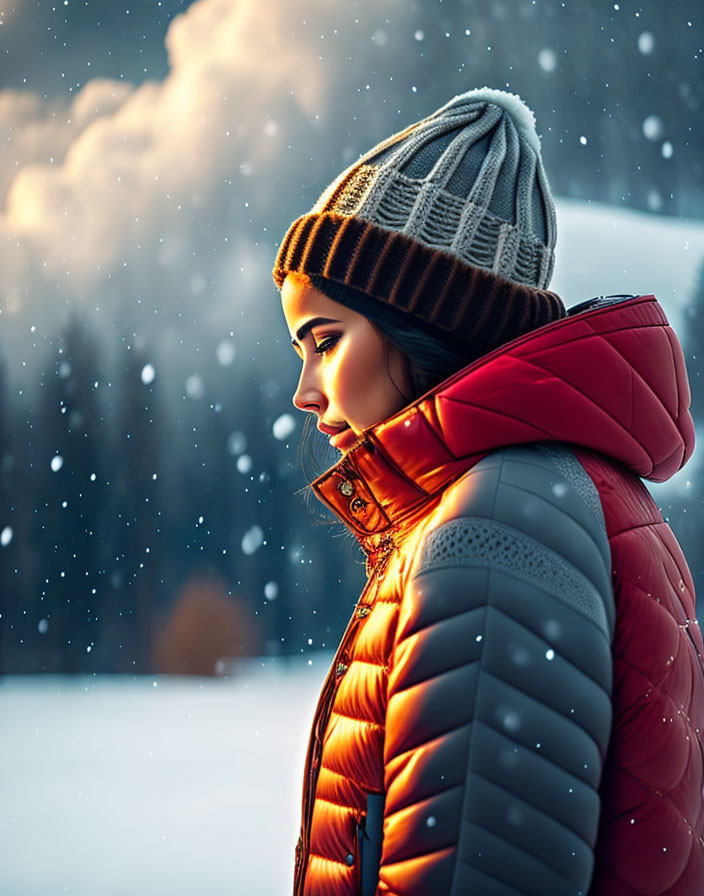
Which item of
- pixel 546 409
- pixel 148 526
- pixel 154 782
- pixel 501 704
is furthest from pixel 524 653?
pixel 148 526

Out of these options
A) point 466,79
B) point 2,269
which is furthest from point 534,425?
point 2,269

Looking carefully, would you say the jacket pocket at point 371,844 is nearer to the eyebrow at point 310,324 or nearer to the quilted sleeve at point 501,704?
the quilted sleeve at point 501,704

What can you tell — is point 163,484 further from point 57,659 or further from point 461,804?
point 461,804

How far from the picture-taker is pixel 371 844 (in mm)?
521

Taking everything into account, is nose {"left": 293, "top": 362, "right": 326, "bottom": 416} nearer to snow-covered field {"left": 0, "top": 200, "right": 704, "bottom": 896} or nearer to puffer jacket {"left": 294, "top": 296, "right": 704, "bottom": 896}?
puffer jacket {"left": 294, "top": 296, "right": 704, "bottom": 896}

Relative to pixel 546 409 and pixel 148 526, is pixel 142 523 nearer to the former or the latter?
pixel 148 526

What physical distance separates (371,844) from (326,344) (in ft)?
1.27

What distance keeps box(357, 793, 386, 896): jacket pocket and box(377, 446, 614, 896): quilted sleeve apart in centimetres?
3

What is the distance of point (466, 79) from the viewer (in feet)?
7.47

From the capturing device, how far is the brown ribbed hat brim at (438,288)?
26.0 inches

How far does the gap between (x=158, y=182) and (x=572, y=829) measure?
2.49m

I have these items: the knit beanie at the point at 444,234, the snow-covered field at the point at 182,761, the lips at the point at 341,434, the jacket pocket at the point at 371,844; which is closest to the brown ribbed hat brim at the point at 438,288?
the knit beanie at the point at 444,234

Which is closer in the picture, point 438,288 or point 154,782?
point 438,288

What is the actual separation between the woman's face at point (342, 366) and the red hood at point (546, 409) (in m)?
0.09
